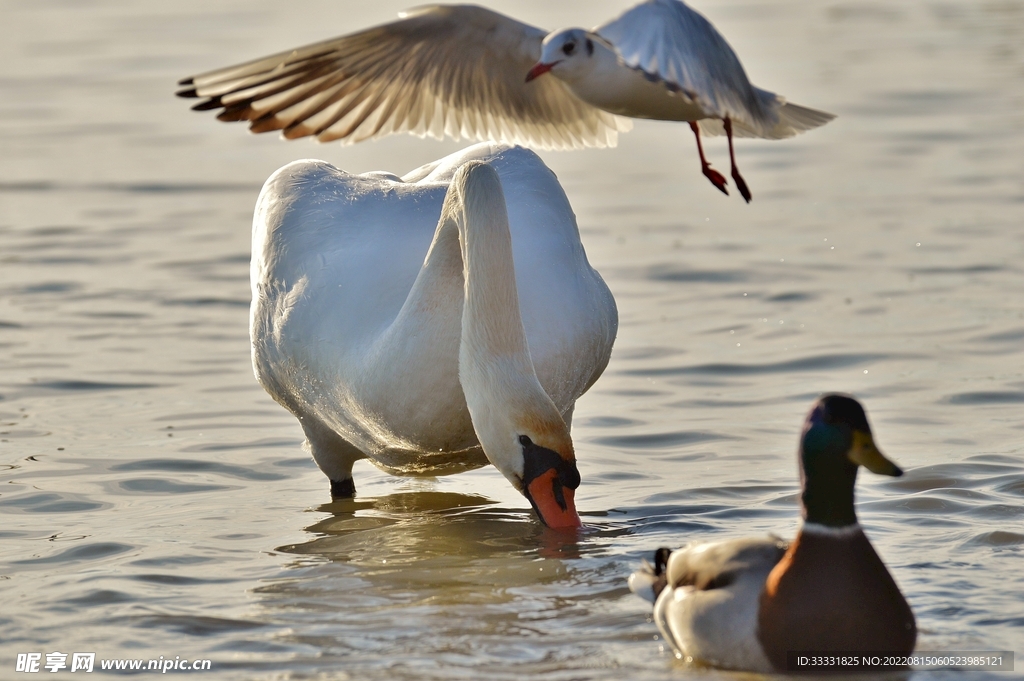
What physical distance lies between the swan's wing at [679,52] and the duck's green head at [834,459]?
109 cm

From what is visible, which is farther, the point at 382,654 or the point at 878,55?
the point at 878,55

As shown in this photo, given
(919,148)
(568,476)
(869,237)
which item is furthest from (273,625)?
(919,148)

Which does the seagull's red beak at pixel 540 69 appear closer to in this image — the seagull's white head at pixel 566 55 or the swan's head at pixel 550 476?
the seagull's white head at pixel 566 55

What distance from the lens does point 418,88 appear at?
7.97 metres

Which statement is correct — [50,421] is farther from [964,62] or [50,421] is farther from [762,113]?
[964,62]

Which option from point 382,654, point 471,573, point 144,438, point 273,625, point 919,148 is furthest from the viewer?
point 919,148

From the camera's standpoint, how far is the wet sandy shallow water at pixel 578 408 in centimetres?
582

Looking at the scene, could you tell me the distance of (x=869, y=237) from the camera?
1173cm

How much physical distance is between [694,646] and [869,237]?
23.0 feet

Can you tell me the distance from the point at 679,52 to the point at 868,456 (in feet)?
4.81

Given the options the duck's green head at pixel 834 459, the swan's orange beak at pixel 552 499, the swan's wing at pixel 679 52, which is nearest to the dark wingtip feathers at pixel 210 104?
the swan's wing at pixel 679 52

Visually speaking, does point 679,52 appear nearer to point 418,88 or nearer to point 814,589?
point 814,589

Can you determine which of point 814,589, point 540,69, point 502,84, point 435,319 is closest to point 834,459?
point 814,589

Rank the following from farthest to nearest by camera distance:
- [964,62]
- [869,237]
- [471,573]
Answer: [964,62], [869,237], [471,573]
